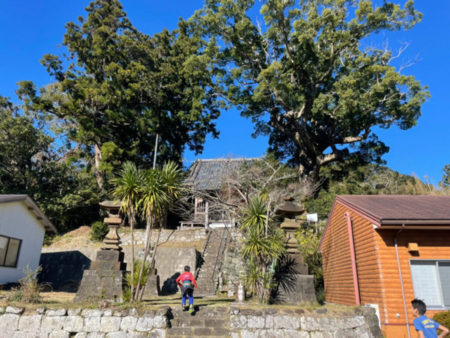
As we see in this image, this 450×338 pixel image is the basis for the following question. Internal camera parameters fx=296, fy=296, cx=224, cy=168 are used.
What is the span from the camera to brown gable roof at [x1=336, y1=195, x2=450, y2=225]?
8211 mm

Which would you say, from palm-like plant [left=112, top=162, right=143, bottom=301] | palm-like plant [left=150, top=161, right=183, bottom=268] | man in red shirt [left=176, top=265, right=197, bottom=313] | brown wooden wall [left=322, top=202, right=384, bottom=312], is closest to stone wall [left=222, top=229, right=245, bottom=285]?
brown wooden wall [left=322, top=202, right=384, bottom=312]

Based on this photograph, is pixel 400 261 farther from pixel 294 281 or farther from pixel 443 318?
pixel 294 281

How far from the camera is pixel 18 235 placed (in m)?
14.2

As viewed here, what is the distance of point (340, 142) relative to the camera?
73.7 ft

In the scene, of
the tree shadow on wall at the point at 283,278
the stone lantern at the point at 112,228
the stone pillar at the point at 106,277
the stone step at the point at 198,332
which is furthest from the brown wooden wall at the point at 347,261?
the stone lantern at the point at 112,228

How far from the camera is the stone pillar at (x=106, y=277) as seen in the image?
907 cm

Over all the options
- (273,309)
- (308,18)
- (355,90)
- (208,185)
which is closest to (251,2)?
(308,18)

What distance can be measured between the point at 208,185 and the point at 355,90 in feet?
39.3

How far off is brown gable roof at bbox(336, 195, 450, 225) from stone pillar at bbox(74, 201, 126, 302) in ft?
26.4

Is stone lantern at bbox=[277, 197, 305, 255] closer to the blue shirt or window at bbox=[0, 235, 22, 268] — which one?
the blue shirt

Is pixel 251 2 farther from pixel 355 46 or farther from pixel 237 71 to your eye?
pixel 355 46

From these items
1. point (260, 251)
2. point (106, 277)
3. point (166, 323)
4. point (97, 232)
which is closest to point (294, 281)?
point (260, 251)

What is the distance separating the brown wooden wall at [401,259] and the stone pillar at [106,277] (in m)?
7.67

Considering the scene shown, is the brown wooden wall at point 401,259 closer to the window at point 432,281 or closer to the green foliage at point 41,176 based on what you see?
the window at point 432,281
